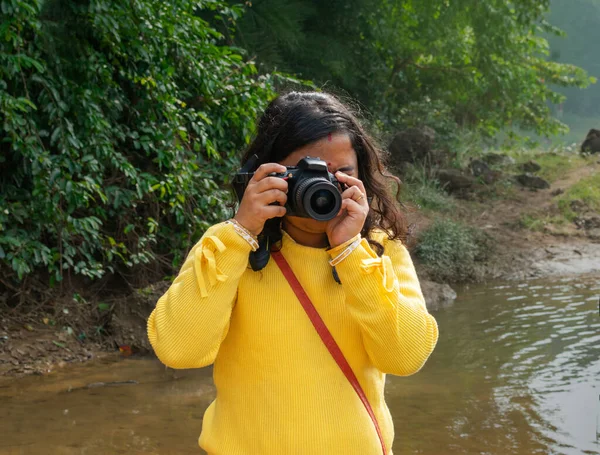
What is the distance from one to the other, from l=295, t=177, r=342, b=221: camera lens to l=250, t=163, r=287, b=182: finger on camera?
0.08m

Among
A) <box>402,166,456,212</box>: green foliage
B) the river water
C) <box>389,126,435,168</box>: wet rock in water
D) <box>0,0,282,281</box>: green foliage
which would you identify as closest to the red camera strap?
the river water

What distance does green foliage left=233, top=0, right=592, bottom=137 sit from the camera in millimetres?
8188

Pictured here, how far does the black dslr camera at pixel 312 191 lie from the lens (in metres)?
1.62

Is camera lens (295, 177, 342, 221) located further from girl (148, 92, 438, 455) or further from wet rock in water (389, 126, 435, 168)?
wet rock in water (389, 126, 435, 168)

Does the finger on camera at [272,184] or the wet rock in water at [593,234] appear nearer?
the finger on camera at [272,184]

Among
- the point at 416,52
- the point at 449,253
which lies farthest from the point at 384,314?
the point at 416,52

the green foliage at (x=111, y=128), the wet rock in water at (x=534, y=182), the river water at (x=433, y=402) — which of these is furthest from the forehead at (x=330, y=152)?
the wet rock in water at (x=534, y=182)

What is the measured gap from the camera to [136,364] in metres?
4.80

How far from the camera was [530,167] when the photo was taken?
12016mm

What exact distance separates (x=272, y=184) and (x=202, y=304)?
30 centimetres

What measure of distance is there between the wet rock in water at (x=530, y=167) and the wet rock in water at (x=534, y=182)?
3.01ft

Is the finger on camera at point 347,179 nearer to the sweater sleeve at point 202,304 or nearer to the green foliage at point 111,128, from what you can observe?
the sweater sleeve at point 202,304

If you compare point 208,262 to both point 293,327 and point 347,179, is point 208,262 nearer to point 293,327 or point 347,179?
point 293,327

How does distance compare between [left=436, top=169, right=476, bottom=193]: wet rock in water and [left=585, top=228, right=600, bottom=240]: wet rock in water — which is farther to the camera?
[left=436, top=169, right=476, bottom=193]: wet rock in water
